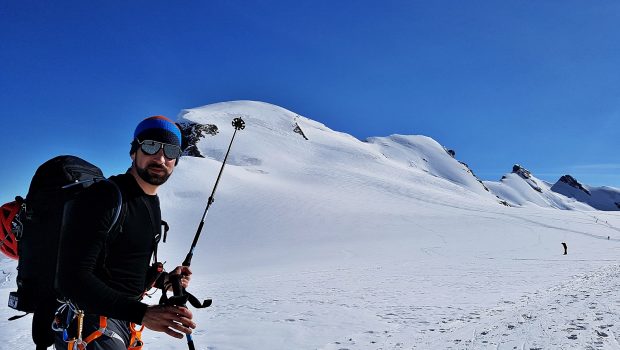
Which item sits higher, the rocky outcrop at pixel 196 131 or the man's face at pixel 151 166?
the rocky outcrop at pixel 196 131

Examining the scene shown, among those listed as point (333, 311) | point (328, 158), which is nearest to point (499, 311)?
point (333, 311)

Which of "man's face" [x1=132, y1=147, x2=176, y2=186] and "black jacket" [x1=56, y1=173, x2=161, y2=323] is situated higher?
"man's face" [x1=132, y1=147, x2=176, y2=186]

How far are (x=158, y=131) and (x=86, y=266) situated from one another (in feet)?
3.58

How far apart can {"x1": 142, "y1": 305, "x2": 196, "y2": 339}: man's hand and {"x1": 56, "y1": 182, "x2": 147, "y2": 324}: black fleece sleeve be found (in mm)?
50

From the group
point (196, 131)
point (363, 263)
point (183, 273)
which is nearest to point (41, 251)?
point (183, 273)

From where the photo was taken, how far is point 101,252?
98.4 inches

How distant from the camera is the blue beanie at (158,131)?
2920 mm

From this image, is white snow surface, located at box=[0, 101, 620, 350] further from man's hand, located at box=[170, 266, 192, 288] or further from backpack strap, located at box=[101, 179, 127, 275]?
backpack strap, located at box=[101, 179, 127, 275]

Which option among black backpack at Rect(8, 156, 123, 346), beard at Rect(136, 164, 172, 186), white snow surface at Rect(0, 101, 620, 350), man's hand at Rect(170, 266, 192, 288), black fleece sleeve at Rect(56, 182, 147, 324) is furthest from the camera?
white snow surface at Rect(0, 101, 620, 350)

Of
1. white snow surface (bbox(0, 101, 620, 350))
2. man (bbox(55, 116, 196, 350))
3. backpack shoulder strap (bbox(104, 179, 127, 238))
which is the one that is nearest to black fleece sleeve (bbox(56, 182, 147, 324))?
man (bbox(55, 116, 196, 350))

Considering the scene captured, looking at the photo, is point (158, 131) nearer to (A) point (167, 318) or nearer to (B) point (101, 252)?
Answer: (B) point (101, 252)

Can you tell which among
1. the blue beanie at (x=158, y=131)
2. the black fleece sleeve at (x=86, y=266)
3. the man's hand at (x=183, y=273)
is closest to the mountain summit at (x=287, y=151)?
the man's hand at (x=183, y=273)

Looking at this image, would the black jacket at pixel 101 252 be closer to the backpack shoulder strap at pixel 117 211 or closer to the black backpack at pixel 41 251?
the backpack shoulder strap at pixel 117 211

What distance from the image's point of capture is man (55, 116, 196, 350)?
226 cm
